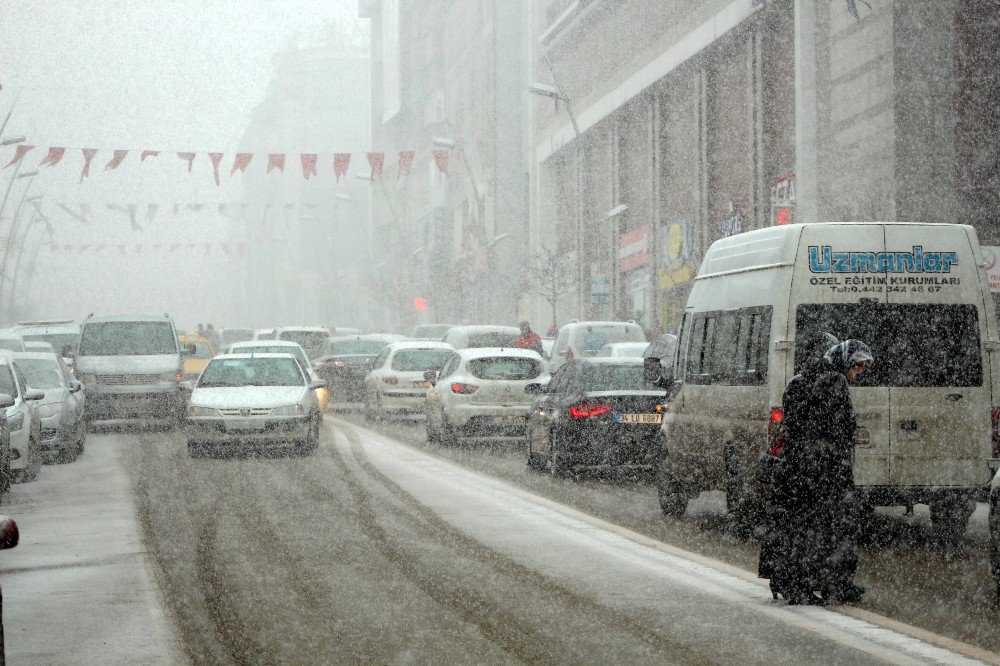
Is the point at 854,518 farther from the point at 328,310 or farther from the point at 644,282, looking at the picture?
the point at 328,310

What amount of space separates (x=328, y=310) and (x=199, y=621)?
138197 millimetres

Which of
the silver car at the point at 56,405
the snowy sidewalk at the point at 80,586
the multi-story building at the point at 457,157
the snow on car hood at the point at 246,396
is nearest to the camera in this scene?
the snowy sidewalk at the point at 80,586

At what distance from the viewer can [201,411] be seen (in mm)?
21750

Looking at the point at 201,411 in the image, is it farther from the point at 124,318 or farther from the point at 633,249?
the point at 633,249

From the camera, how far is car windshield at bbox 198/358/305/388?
23.1m

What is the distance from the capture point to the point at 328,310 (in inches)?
5748

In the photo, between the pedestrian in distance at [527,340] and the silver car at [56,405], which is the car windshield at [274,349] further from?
the silver car at [56,405]

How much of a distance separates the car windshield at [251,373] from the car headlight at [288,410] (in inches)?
45.1

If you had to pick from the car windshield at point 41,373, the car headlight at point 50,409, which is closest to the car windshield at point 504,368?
the car windshield at point 41,373

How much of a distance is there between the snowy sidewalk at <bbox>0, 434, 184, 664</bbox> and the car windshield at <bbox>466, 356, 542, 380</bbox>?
7527mm

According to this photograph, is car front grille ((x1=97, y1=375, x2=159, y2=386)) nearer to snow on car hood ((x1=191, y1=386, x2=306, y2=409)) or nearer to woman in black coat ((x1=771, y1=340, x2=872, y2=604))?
snow on car hood ((x1=191, y1=386, x2=306, y2=409))

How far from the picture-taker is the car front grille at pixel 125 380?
27.9m

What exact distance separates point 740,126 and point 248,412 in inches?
1028

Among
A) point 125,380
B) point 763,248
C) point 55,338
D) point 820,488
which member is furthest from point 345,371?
point 820,488
